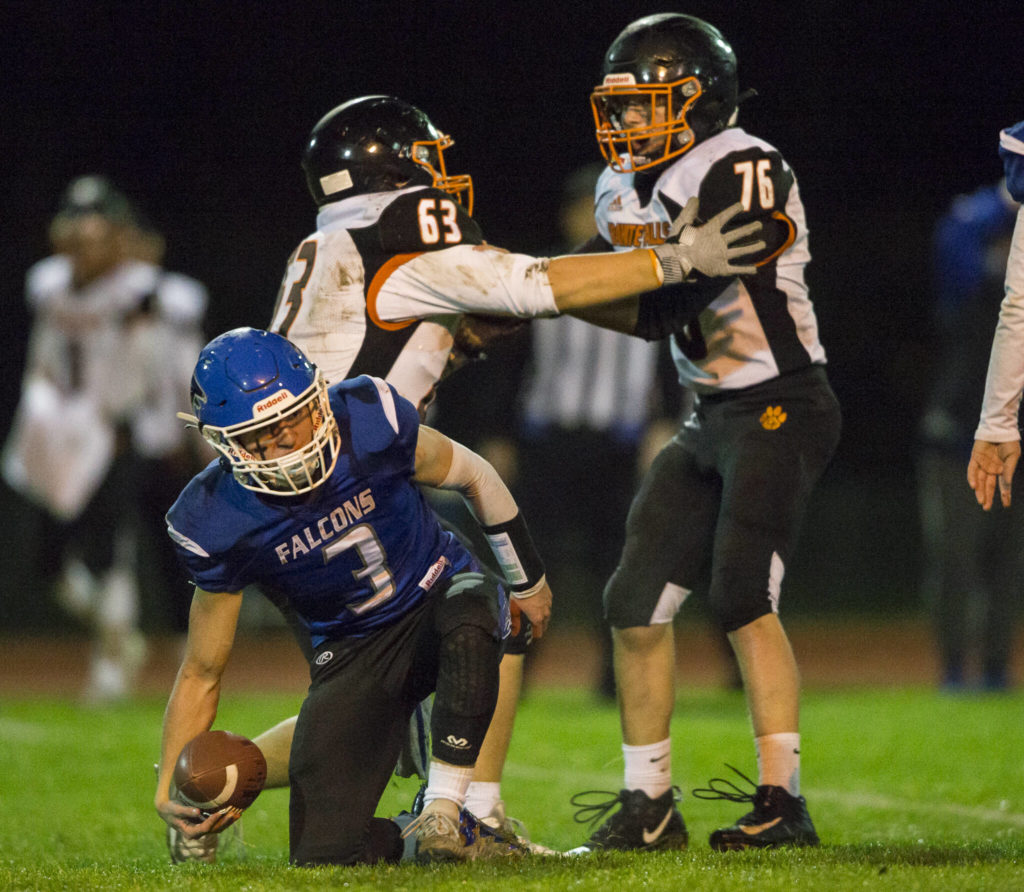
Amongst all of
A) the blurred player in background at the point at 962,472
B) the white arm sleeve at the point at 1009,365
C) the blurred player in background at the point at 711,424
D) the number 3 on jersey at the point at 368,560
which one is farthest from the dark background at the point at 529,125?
the white arm sleeve at the point at 1009,365

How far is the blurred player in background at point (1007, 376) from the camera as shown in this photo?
10.4 ft

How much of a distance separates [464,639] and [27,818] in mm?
1908

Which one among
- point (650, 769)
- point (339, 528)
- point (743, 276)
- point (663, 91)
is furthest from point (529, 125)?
point (339, 528)

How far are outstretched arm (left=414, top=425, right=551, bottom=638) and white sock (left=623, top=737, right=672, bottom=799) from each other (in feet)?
1.55

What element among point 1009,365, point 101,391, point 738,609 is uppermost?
point 101,391

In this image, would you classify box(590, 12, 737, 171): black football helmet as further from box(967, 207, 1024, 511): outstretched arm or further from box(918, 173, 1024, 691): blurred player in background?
box(918, 173, 1024, 691): blurred player in background

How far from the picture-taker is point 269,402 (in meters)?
3.00

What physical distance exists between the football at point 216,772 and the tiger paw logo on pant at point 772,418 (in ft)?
4.78

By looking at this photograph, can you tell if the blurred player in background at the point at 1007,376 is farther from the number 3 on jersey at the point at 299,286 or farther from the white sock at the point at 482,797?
the number 3 on jersey at the point at 299,286

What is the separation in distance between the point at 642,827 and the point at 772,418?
1054mm

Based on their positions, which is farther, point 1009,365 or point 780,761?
point 780,761

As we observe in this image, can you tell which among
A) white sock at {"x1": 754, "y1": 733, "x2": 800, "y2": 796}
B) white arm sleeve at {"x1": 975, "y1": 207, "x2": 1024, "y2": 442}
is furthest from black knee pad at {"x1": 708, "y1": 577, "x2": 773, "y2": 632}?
white arm sleeve at {"x1": 975, "y1": 207, "x2": 1024, "y2": 442}

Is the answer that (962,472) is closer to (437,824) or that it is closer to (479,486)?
(479,486)

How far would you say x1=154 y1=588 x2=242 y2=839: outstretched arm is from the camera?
318 centimetres
